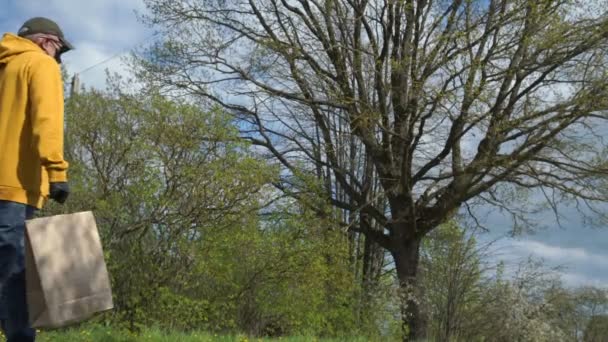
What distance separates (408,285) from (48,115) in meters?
11.8

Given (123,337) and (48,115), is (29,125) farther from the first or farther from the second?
(123,337)

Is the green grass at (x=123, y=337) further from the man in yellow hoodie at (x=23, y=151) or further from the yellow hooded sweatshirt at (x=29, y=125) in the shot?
the yellow hooded sweatshirt at (x=29, y=125)

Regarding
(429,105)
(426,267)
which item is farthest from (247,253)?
(426,267)

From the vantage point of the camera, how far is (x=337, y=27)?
665 inches

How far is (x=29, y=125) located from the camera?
343 cm

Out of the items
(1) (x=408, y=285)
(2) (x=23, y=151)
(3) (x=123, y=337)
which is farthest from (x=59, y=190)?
(1) (x=408, y=285)

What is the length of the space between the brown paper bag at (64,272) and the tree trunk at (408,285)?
28.7ft

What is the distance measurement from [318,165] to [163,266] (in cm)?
1161

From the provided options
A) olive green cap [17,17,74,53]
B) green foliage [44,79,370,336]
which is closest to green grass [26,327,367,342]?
green foliage [44,79,370,336]

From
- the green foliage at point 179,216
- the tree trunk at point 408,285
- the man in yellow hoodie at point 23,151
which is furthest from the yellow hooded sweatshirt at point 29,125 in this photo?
the tree trunk at point 408,285

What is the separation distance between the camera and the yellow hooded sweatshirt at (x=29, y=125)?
329cm

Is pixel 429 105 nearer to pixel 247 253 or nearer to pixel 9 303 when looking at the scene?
pixel 247 253

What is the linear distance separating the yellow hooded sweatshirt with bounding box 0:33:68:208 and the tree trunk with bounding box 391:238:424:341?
29.5ft

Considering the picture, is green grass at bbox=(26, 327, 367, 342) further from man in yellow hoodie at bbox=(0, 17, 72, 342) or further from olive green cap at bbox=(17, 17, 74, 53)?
olive green cap at bbox=(17, 17, 74, 53)
